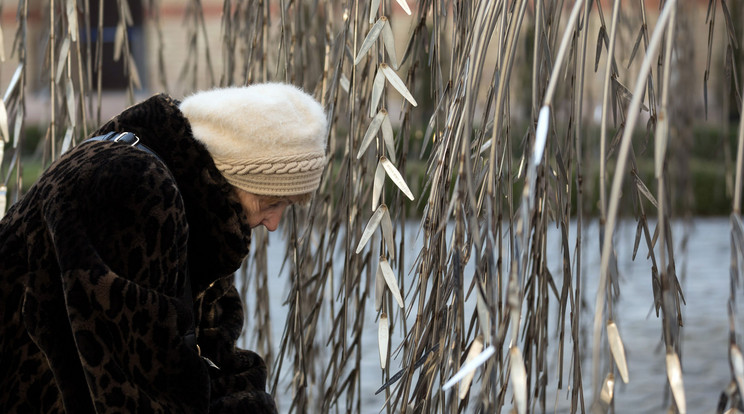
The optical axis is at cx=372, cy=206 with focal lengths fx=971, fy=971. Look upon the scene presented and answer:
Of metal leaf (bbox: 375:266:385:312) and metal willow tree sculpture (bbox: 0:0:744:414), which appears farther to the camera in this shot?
metal leaf (bbox: 375:266:385:312)

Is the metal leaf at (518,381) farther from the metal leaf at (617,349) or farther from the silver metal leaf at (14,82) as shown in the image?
the silver metal leaf at (14,82)

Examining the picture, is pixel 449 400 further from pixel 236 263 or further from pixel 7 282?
pixel 7 282

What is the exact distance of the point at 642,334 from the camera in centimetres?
471

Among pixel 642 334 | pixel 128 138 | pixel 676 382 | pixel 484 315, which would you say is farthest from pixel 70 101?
pixel 642 334

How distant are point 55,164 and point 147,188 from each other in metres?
0.16

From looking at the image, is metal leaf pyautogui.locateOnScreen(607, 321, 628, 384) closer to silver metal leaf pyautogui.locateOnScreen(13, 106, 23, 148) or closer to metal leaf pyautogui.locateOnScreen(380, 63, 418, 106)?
metal leaf pyautogui.locateOnScreen(380, 63, 418, 106)

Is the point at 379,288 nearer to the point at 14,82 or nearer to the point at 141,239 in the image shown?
the point at 141,239

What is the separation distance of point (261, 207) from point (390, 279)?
218 millimetres

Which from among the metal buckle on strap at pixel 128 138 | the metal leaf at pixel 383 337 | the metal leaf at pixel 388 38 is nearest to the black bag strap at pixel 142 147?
the metal buckle on strap at pixel 128 138

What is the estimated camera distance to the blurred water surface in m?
3.66

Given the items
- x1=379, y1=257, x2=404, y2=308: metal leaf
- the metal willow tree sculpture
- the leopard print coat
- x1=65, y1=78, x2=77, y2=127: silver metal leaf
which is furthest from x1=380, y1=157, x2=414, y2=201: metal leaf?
x1=65, y1=78, x2=77, y2=127: silver metal leaf

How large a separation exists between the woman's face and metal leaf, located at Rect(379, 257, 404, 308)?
166 millimetres

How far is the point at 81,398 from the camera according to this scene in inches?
49.8

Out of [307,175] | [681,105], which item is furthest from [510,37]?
[681,105]
